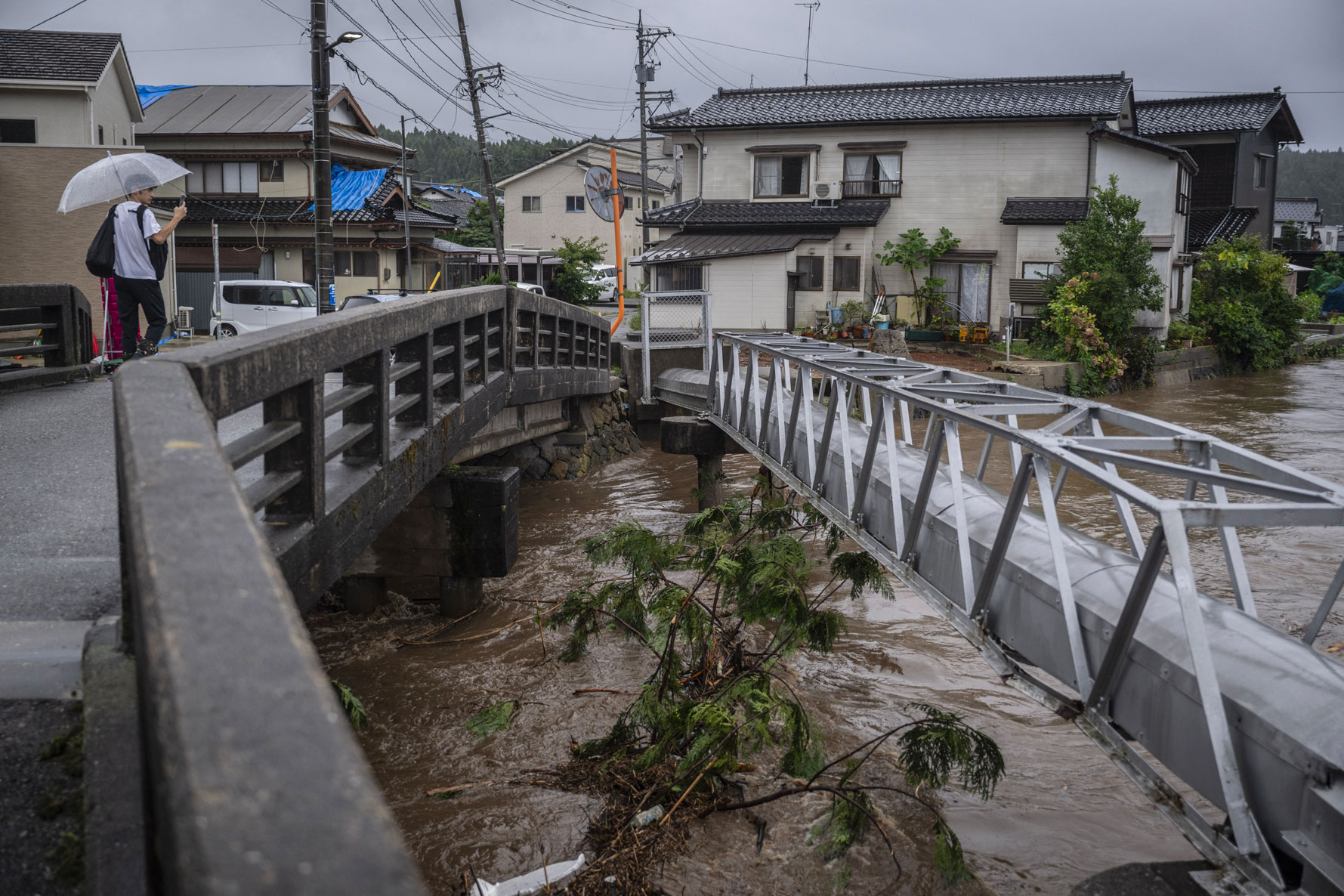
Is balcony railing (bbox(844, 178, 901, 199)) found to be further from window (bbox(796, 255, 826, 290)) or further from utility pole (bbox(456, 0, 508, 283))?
utility pole (bbox(456, 0, 508, 283))

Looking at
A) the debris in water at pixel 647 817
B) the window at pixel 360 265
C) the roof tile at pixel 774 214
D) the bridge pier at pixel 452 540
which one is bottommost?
the debris in water at pixel 647 817

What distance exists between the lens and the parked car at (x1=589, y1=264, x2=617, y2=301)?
147ft

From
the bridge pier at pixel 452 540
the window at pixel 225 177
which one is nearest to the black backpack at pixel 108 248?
the bridge pier at pixel 452 540

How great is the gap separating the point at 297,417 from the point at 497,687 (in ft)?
→ 12.3

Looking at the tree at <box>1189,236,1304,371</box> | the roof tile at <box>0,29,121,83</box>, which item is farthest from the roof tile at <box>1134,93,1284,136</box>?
the roof tile at <box>0,29,121,83</box>

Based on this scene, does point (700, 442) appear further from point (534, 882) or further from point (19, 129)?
point (19, 129)

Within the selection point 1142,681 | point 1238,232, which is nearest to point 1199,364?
point 1238,232

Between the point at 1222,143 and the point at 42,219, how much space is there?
3822 centimetres

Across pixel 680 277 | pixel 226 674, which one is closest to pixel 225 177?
pixel 680 277

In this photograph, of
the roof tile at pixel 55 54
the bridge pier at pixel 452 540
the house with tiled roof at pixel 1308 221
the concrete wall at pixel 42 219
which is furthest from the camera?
the house with tiled roof at pixel 1308 221

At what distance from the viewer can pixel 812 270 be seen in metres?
29.4

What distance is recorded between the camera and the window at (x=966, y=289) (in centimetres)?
2931

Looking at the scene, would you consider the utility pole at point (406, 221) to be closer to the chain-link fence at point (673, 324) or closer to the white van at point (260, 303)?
the white van at point (260, 303)

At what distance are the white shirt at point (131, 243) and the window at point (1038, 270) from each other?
23.5 m
